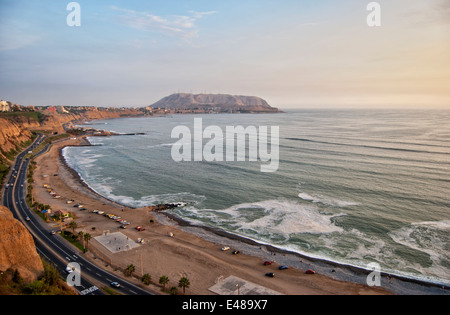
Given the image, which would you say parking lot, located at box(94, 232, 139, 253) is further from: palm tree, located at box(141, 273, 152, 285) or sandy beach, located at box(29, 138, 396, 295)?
palm tree, located at box(141, 273, 152, 285)

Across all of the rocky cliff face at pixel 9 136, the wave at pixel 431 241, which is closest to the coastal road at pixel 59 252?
the wave at pixel 431 241

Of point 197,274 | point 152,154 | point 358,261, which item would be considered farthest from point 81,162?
point 358,261

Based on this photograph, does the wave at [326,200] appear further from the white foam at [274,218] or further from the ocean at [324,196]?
the white foam at [274,218]

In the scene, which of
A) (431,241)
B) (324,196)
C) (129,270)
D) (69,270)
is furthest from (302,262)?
(69,270)

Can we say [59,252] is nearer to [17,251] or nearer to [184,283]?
[17,251]
